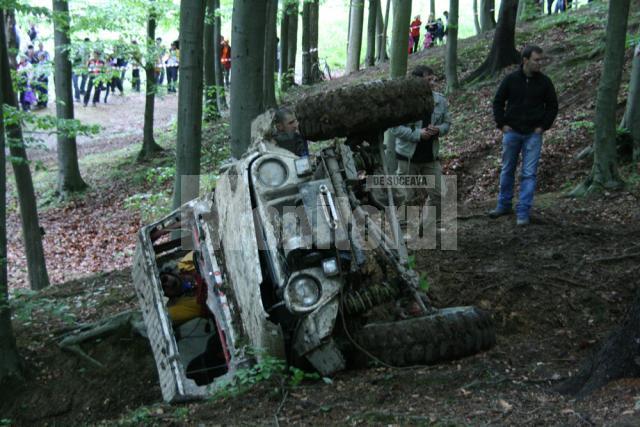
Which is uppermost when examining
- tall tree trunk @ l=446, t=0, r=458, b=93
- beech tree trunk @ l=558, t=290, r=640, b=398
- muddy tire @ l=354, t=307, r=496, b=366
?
tall tree trunk @ l=446, t=0, r=458, b=93

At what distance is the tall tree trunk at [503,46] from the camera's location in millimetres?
17219

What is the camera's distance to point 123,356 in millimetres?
7605

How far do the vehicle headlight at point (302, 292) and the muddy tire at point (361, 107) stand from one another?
1318 mm

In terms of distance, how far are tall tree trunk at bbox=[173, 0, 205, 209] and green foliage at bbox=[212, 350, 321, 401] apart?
4978mm

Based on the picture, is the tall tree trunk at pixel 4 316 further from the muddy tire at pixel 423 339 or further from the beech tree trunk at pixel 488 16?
the beech tree trunk at pixel 488 16

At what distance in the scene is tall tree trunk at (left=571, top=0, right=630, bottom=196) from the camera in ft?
29.1

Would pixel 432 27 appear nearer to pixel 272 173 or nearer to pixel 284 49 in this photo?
pixel 284 49

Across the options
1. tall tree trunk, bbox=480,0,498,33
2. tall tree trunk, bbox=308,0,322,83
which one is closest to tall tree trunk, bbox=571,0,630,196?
tall tree trunk, bbox=480,0,498,33

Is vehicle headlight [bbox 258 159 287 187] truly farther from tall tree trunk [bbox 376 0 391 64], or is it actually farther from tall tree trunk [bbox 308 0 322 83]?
tall tree trunk [bbox 308 0 322 83]

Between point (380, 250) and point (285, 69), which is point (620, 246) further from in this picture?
point (285, 69)

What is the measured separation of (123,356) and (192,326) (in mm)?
966

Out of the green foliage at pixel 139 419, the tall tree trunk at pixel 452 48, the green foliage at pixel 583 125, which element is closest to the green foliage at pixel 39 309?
the green foliage at pixel 139 419

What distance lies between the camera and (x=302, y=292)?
5078mm

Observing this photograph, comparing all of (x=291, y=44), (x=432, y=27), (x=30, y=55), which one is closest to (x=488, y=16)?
(x=432, y=27)
